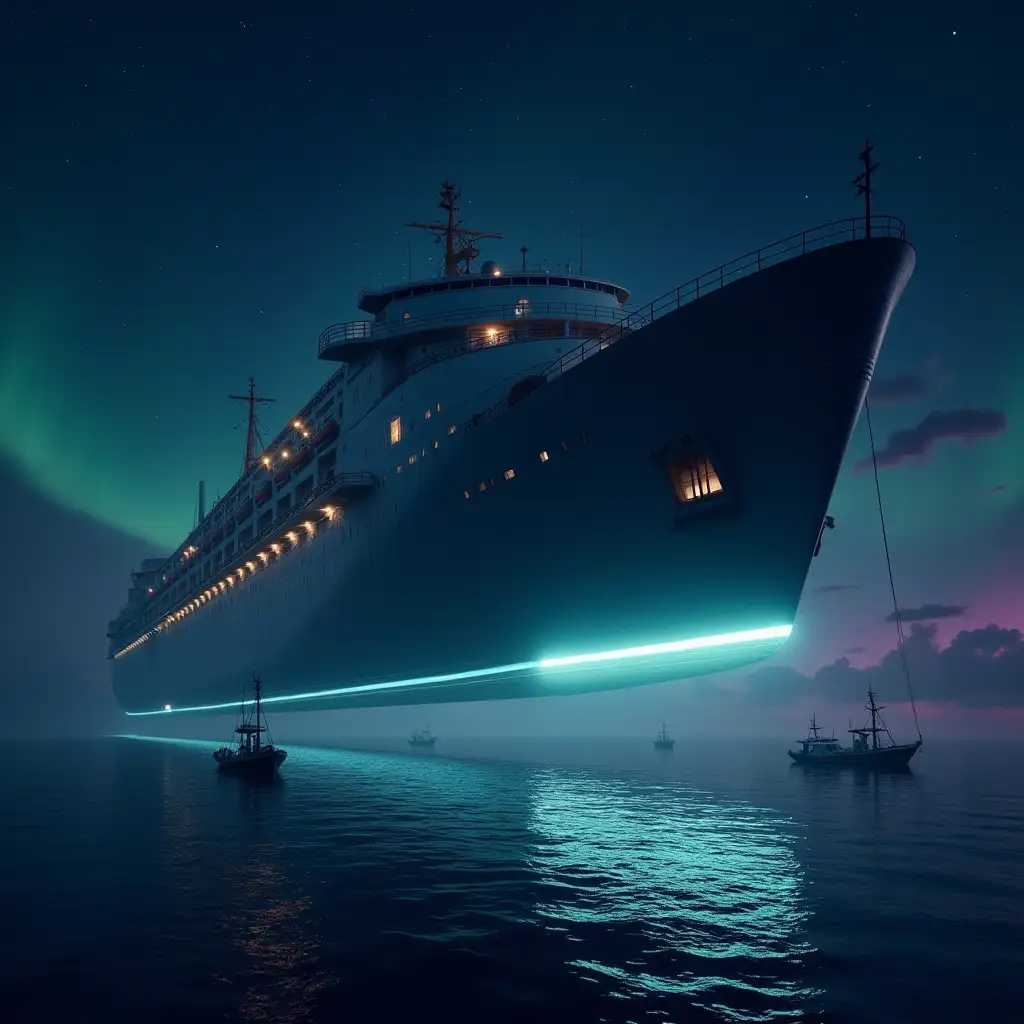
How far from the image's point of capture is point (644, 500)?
21.5 m

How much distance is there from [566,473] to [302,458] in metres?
26.8

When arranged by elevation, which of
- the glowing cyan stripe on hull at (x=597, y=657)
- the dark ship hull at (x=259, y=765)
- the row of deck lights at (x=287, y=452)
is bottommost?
the dark ship hull at (x=259, y=765)

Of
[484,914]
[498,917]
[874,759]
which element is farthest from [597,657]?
[874,759]

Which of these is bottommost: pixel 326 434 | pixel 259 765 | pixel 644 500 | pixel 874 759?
pixel 874 759

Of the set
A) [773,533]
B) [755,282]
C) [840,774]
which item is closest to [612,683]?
[773,533]

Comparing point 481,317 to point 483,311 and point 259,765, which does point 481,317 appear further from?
point 259,765

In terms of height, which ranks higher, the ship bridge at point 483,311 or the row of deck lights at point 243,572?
the ship bridge at point 483,311

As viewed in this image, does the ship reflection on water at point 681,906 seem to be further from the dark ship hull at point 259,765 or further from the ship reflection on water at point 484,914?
the dark ship hull at point 259,765

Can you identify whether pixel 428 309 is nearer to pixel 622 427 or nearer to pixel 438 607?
pixel 438 607

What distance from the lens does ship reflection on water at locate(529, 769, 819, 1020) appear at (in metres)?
9.98

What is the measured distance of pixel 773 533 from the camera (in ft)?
65.1

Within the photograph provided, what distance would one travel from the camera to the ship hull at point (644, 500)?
19.0m

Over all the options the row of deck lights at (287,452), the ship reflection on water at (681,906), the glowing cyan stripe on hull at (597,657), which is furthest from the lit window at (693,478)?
the row of deck lights at (287,452)

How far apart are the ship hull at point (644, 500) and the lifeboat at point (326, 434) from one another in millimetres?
9259
